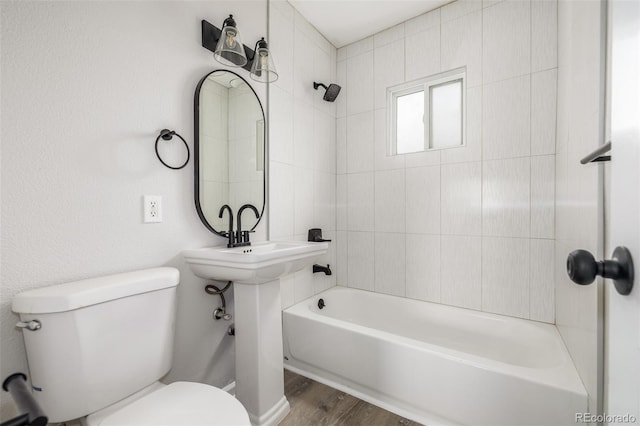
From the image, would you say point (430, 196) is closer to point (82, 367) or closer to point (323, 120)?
point (323, 120)

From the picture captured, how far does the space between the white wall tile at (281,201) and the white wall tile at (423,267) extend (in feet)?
3.24

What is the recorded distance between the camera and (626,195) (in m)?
0.39

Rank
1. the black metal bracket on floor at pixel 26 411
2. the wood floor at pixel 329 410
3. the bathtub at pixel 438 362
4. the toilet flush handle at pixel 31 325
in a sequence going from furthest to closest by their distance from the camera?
1. the wood floor at pixel 329 410
2. the bathtub at pixel 438 362
3. the toilet flush handle at pixel 31 325
4. the black metal bracket on floor at pixel 26 411

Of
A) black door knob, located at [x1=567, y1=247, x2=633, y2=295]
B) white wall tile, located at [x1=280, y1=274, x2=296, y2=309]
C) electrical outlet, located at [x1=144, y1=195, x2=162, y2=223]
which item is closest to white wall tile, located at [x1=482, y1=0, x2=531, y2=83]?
black door knob, located at [x1=567, y1=247, x2=633, y2=295]

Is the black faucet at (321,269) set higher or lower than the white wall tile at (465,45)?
lower

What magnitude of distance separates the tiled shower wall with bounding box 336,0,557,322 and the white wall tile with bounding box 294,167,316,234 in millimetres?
417

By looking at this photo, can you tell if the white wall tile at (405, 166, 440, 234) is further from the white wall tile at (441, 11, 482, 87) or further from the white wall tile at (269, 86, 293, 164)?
the white wall tile at (269, 86, 293, 164)

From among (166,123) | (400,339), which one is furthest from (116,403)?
(400,339)

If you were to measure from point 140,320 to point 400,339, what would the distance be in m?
1.27

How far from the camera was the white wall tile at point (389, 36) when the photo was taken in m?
2.28

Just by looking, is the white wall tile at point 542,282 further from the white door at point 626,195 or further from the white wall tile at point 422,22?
the white wall tile at point 422,22

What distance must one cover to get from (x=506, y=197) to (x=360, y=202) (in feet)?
3.61

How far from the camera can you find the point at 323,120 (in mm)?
2498

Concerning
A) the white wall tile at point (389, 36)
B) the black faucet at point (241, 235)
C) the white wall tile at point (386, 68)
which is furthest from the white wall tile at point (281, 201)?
the white wall tile at point (389, 36)
